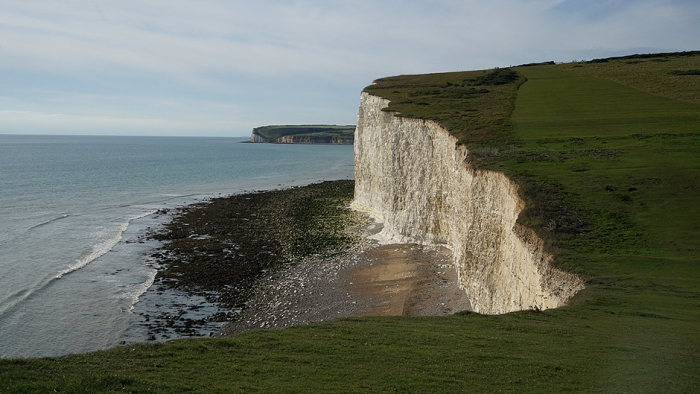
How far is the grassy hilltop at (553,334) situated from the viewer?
35.1 feet

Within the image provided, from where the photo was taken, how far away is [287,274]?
115 ft

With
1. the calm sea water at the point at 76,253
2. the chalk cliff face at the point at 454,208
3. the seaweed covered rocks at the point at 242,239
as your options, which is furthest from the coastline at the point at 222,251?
the chalk cliff face at the point at 454,208

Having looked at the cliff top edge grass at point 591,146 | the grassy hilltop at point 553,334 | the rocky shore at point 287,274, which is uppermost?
the cliff top edge grass at point 591,146

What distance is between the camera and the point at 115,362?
1167cm

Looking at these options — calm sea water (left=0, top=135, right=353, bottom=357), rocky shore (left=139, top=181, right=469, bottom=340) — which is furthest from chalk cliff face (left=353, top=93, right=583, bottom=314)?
calm sea water (left=0, top=135, right=353, bottom=357)

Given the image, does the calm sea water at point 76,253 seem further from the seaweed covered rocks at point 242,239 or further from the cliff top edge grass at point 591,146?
the cliff top edge grass at point 591,146

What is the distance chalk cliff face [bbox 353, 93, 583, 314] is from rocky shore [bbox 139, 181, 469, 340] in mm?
2133

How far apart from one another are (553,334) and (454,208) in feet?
74.5

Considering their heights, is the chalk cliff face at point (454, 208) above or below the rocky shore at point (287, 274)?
above

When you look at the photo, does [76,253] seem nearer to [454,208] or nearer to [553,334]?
[454,208]

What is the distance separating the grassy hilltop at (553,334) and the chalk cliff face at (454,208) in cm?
93

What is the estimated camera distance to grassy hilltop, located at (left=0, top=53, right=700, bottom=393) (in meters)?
10.7

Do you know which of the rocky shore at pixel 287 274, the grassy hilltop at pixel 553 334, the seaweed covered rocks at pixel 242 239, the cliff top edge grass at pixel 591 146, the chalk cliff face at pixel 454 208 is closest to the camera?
the grassy hilltop at pixel 553 334

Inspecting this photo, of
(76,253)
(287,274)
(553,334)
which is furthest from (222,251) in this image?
(553,334)
